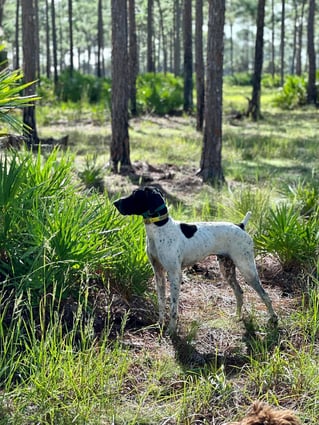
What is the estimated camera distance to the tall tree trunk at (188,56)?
20.1 metres

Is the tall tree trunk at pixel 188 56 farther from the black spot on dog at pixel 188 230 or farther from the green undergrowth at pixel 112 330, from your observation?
the black spot on dog at pixel 188 230

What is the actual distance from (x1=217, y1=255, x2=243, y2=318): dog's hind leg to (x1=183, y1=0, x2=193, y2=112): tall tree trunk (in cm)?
1609

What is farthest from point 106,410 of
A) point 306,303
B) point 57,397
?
point 306,303

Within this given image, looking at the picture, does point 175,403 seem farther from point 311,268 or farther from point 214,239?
point 311,268

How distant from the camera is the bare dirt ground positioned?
14.9 ft

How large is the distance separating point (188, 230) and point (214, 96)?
22.0ft

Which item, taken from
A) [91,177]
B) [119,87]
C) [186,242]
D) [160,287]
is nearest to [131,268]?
[160,287]

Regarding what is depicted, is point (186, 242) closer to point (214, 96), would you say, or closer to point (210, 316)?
point (210, 316)

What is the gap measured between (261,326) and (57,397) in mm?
1979

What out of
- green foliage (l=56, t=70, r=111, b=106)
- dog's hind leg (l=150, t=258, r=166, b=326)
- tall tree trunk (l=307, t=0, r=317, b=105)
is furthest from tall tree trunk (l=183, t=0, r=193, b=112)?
dog's hind leg (l=150, t=258, r=166, b=326)

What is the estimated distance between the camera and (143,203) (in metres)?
4.50

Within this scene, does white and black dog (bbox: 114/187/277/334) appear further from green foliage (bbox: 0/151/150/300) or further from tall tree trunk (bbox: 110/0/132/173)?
tall tree trunk (bbox: 110/0/132/173)

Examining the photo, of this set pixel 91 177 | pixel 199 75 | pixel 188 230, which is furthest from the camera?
pixel 199 75

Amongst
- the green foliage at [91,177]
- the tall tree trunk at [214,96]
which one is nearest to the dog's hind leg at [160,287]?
the green foliage at [91,177]
